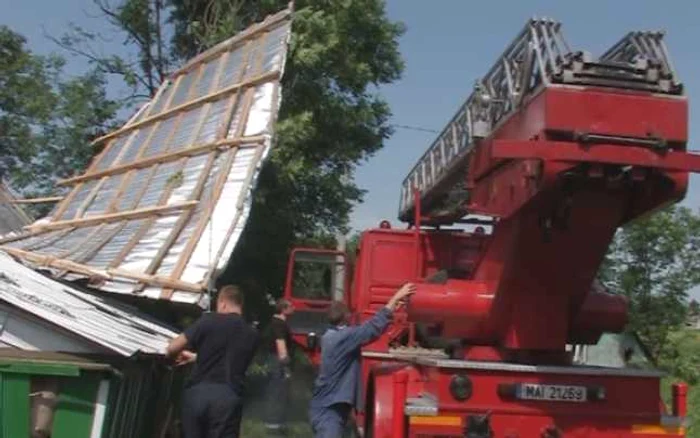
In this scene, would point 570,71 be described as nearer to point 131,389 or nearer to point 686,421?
point 686,421

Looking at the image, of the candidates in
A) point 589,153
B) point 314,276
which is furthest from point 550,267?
point 314,276

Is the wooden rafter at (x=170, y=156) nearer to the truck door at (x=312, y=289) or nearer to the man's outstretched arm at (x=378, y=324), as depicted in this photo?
the truck door at (x=312, y=289)

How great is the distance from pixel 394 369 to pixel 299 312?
523cm

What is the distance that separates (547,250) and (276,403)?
7900mm

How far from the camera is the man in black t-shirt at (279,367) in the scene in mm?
12062

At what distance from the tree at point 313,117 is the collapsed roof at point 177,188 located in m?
2.75

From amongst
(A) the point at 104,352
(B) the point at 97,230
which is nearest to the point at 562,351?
(A) the point at 104,352

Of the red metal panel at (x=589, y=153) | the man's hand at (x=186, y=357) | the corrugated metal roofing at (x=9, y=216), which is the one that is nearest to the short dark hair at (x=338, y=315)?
the man's hand at (x=186, y=357)

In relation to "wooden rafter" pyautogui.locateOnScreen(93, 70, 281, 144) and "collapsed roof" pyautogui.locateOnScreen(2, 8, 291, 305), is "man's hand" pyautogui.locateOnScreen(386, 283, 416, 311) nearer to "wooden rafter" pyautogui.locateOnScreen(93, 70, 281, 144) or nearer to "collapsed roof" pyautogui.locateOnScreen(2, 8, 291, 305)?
"collapsed roof" pyautogui.locateOnScreen(2, 8, 291, 305)

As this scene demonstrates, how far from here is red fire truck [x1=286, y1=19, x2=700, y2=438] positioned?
6.60m

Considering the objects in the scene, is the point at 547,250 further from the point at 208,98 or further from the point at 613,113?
the point at 208,98

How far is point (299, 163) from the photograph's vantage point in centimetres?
1866

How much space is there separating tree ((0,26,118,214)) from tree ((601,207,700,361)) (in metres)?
11.8

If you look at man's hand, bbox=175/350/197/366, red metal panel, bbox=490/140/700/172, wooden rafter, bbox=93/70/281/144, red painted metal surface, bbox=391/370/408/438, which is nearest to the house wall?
man's hand, bbox=175/350/197/366
